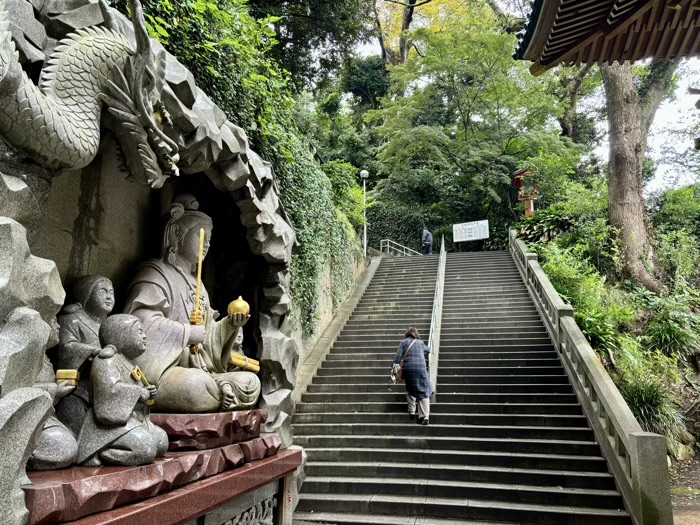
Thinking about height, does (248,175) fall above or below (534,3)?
below

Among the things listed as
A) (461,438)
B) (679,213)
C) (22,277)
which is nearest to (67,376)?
(22,277)

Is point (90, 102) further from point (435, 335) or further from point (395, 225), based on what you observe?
point (395, 225)

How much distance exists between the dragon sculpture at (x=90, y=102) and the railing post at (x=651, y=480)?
564 centimetres

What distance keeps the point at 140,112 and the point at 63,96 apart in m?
0.42

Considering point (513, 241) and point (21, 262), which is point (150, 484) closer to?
point (21, 262)

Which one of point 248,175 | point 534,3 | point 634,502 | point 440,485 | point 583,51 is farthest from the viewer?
point 440,485

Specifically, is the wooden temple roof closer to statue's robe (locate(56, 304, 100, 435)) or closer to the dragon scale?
the dragon scale

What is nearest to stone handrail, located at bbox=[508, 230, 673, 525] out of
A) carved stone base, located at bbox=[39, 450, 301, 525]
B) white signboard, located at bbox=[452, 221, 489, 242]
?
carved stone base, located at bbox=[39, 450, 301, 525]

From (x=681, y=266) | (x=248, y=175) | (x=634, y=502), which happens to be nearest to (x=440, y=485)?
(x=634, y=502)

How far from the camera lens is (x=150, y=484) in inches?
104

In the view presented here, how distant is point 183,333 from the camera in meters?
3.68

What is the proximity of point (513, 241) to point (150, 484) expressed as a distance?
1606cm

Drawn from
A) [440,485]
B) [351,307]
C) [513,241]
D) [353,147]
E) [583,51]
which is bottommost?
[440,485]

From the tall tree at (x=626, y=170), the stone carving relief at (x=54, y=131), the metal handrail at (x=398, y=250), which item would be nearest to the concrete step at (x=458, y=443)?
the stone carving relief at (x=54, y=131)
